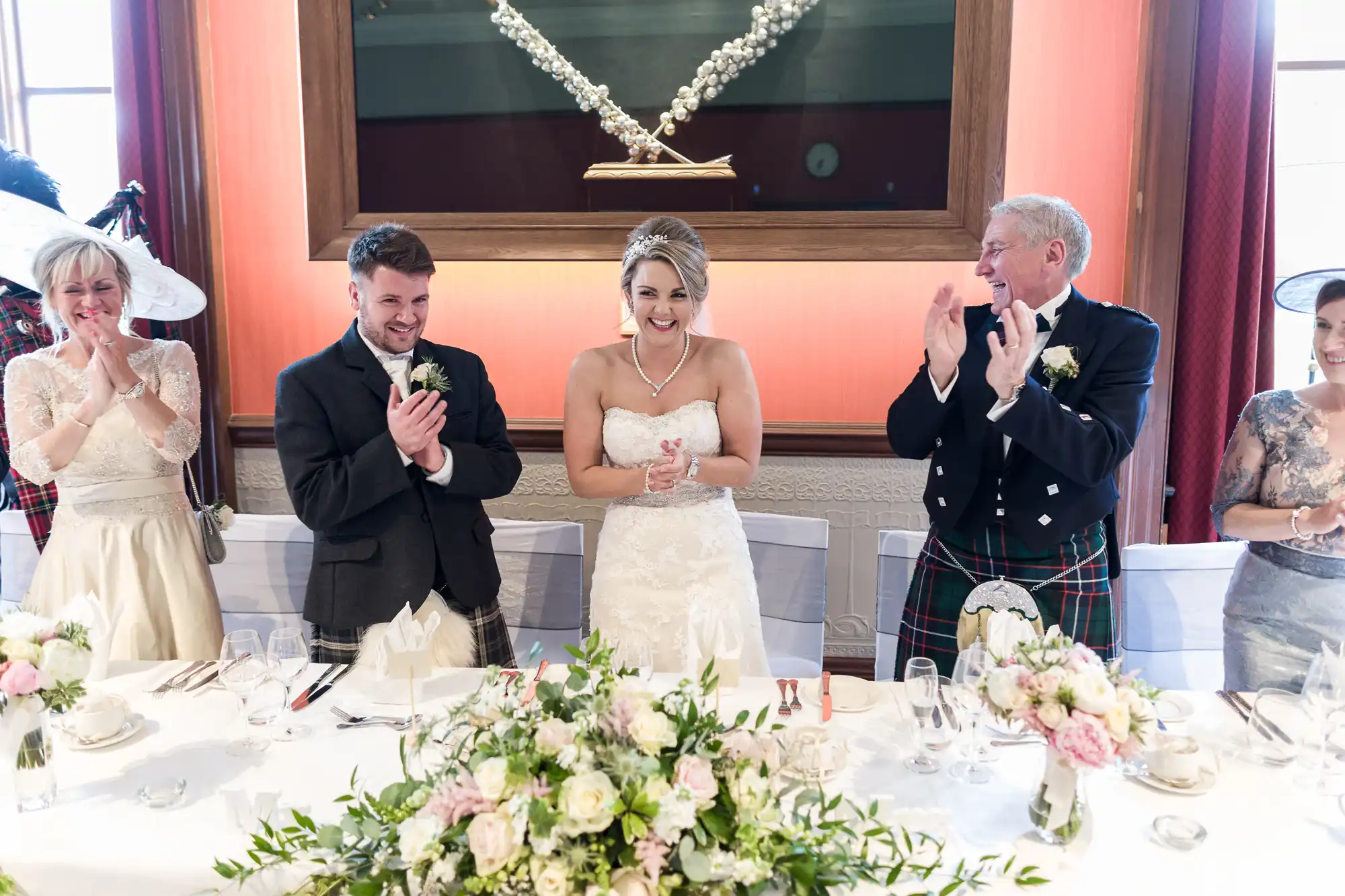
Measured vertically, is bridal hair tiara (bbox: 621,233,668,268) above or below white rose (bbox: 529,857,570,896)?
above

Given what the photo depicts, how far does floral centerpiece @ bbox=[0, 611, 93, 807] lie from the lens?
4.67 ft

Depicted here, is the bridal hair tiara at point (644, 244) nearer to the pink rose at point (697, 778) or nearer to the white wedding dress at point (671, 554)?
the white wedding dress at point (671, 554)

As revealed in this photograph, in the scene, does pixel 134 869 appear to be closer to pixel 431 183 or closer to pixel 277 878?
pixel 277 878

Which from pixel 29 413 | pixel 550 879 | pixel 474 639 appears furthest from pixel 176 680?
pixel 550 879

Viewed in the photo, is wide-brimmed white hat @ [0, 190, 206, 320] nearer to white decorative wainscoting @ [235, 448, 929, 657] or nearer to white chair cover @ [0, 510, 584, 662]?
white chair cover @ [0, 510, 584, 662]

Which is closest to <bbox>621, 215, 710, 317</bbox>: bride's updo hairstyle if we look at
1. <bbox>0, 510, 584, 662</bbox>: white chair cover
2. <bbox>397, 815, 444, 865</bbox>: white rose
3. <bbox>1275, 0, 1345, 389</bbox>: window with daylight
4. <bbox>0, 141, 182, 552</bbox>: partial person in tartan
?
<bbox>0, 510, 584, 662</bbox>: white chair cover

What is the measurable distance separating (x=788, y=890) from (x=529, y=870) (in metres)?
0.31

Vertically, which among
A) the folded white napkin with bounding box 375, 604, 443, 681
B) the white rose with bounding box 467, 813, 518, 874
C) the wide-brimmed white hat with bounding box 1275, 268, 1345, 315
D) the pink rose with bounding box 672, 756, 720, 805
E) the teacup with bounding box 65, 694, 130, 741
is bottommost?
the teacup with bounding box 65, 694, 130, 741

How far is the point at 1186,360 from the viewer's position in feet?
10.9

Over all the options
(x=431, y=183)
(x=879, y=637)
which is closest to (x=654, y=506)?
(x=879, y=637)

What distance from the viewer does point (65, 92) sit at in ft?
12.7

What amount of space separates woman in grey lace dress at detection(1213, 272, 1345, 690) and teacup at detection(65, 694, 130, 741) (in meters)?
2.56

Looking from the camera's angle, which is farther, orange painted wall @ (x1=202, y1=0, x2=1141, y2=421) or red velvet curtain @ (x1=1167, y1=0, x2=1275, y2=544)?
orange painted wall @ (x1=202, y1=0, x2=1141, y2=421)

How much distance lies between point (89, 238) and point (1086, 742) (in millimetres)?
2620
